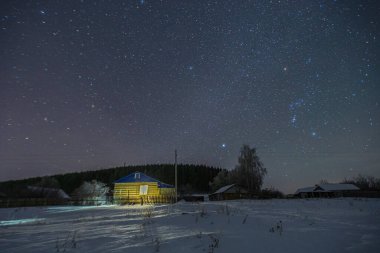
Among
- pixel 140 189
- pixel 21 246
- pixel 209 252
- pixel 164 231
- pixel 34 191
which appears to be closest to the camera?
pixel 209 252

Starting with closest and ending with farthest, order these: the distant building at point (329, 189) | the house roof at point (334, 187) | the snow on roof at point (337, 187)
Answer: the distant building at point (329, 189) → the snow on roof at point (337, 187) → the house roof at point (334, 187)

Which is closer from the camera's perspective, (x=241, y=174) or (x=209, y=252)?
(x=209, y=252)

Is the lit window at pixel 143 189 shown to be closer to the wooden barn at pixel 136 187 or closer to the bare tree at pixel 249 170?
the wooden barn at pixel 136 187

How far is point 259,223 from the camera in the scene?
716 centimetres

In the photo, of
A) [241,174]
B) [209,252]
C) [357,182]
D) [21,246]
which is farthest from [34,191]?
[357,182]

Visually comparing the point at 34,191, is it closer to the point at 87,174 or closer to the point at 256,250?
the point at 256,250

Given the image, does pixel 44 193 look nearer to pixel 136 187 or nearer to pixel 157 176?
pixel 136 187

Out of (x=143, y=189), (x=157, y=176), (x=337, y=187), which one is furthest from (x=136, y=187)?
(x=157, y=176)

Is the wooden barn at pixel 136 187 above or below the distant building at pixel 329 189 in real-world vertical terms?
above

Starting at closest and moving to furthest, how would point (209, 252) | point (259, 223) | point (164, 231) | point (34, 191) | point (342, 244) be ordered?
point (209, 252)
point (342, 244)
point (164, 231)
point (259, 223)
point (34, 191)

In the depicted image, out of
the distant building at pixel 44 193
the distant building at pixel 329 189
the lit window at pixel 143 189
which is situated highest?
the lit window at pixel 143 189

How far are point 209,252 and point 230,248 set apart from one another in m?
0.48

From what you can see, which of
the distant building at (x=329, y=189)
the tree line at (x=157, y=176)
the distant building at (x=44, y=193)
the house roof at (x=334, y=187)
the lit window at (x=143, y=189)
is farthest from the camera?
the tree line at (x=157, y=176)

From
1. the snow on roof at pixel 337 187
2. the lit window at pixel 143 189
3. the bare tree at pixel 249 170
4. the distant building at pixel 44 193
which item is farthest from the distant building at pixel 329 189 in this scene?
the distant building at pixel 44 193
